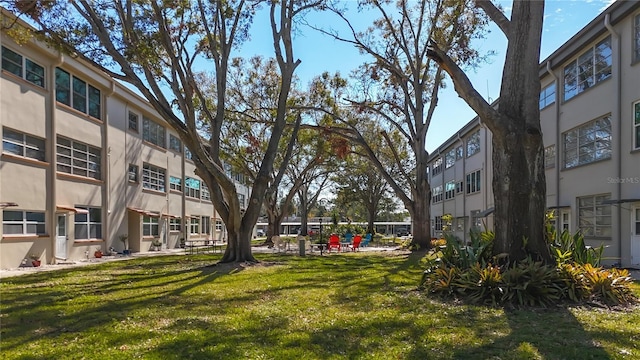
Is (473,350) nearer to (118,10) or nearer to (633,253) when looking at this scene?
(633,253)

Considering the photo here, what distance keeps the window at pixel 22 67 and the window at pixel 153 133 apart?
1002 cm

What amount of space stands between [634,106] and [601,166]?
8.21 ft

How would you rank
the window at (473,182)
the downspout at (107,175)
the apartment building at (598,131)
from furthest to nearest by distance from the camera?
the window at (473,182) → the downspout at (107,175) → the apartment building at (598,131)

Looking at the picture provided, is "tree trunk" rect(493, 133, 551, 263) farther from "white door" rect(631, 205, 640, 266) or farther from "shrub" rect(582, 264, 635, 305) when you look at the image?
"white door" rect(631, 205, 640, 266)

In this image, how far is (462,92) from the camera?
9258 mm

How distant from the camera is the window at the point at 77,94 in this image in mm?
18656

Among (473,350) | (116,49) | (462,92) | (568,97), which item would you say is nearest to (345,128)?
(568,97)

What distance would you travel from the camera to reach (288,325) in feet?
21.2

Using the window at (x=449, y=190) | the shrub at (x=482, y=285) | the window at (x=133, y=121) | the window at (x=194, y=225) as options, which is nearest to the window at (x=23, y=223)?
the window at (x=133, y=121)

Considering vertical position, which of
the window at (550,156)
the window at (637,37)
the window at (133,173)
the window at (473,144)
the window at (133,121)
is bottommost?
the window at (133,173)

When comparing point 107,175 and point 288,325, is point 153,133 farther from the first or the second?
point 288,325

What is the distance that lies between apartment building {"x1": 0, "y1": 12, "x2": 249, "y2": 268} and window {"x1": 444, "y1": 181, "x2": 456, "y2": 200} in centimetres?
2112

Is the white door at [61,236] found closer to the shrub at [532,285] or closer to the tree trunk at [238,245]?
the tree trunk at [238,245]

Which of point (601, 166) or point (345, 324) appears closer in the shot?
point (345, 324)
